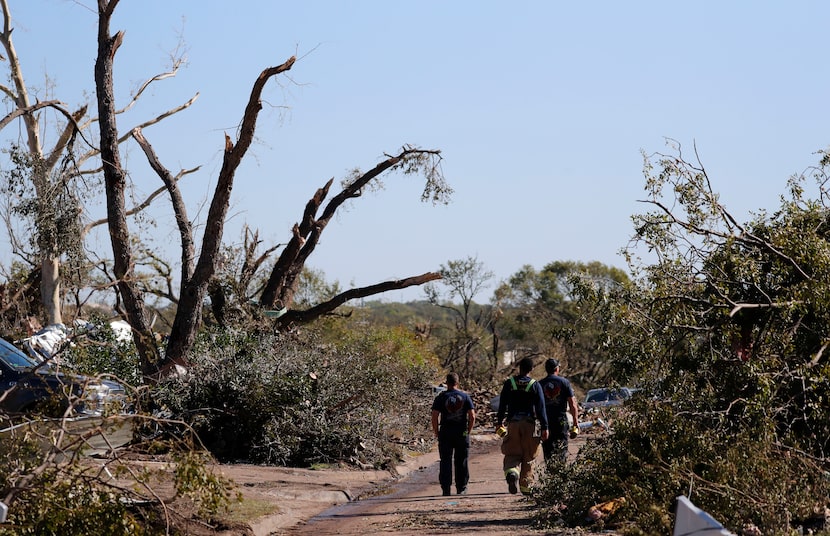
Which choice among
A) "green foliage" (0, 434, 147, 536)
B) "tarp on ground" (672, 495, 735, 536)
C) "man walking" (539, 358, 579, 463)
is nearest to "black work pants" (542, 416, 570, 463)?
"man walking" (539, 358, 579, 463)

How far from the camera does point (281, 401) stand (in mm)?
16516

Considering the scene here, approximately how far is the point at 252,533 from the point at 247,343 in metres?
7.47

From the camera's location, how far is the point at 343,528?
11.3 meters

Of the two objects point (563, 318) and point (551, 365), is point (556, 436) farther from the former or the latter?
point (563, 318)

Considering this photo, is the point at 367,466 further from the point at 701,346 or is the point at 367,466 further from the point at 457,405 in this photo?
the point at 701,346

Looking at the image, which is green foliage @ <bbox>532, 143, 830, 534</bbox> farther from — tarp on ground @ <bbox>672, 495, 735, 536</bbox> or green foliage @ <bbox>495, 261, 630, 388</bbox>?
tarp on ground @ <bbox>672, 495, 735, 536</bbox>

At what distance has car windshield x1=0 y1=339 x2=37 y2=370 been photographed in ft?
47.4

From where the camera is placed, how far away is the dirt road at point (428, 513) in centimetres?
1062

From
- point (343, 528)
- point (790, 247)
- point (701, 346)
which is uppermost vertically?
point (790, 247)

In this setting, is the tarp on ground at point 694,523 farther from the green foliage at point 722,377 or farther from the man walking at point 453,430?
the man walking at point 453,430

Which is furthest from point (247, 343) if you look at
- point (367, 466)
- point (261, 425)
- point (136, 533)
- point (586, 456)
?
point (136, 533)

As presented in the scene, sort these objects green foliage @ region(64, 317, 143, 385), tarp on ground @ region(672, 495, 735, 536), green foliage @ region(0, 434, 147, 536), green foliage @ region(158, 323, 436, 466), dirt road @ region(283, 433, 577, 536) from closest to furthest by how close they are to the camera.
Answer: tarp on ground @ region(672, 495, 735, 536) < green foliage @ region(0, 434, 147, 536) < dirt road @ region(283, 433, 577, 536) < green foliage @ region(158, 323, 436, 466) < green foliage @ region(64, 317, 143, 385)

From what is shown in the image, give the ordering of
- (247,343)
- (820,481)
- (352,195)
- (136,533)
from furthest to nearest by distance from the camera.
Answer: (352,195) < (247,343) < (820,481) < (136,533)

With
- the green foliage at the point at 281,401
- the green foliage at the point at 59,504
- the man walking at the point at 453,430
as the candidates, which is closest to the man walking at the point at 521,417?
the man walking at the point at 453,430
